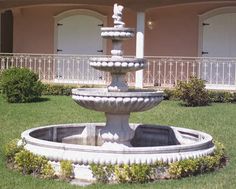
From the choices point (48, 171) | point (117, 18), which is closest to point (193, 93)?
point (117, 18)

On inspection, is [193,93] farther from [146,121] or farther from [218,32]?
[218,32]

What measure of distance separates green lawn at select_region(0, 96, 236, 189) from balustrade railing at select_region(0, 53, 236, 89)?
2.16 m

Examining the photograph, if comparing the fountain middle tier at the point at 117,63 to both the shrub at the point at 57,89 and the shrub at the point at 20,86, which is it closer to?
the shrub at the point at 20,86

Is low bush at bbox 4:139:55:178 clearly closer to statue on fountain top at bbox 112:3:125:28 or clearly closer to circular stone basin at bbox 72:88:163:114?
circular stone basin at bbox 72:88:163:114

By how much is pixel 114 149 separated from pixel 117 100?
0.65 metres

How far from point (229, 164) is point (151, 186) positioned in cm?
184

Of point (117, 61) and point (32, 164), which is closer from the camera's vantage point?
point (32, 164)

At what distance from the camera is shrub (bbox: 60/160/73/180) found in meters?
6.82

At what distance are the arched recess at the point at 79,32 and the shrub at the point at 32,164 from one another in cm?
1155

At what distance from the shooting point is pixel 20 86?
14.7 metres

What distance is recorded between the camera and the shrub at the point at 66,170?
6820mm

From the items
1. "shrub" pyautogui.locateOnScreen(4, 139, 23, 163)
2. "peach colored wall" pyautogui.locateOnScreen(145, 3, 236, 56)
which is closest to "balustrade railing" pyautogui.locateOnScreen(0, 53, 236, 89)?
"peach colored wall" pyautogui.locateOnScreen(145, 3, 236, 56)

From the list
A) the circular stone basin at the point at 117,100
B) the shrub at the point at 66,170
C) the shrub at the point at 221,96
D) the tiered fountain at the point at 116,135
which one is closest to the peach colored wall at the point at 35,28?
the shrub at the point at 221,96

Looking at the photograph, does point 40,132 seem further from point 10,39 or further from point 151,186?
point 10,39
